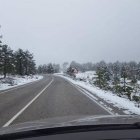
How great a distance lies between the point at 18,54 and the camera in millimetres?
104062

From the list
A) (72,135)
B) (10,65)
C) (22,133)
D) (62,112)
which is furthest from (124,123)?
(10,65)

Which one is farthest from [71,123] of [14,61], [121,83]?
[14,61]

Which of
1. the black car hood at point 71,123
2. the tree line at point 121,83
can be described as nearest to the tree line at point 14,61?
the tree line at point 121,83

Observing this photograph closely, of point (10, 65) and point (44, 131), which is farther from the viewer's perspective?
point (10, 65)

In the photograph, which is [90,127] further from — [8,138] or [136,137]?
[8,138]

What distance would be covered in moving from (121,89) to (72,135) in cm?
2587

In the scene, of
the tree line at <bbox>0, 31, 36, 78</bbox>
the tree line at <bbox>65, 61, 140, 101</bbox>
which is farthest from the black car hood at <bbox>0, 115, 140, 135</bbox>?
the tree line at <bbox>0, 31, 36, 78</bbox>

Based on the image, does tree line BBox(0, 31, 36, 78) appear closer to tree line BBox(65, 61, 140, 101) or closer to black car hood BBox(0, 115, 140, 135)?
tree line BBox(65, 61, 140, 101)

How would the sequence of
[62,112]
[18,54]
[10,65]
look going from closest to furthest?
[62,112], [10,65], [18,54]

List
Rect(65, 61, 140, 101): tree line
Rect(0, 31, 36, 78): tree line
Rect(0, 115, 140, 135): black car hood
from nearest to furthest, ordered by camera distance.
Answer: Rect(0, 115, 140, 135): black car hood
Rect(65, 61, 140, 101): tree line
Rect(0, 31, 36, 78): tree line

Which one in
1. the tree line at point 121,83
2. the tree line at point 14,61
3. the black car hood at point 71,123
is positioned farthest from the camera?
the tree line at point 14,61

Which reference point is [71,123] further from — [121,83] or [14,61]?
[14,61]

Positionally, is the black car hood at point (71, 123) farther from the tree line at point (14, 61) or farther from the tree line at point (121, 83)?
the tree line at point (14, 61)

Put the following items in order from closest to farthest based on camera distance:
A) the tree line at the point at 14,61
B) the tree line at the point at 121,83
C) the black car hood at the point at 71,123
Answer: the black car hood at the point at 71,123 < the tree line at the point at 121,83 < the tree line at the point at 14,61
